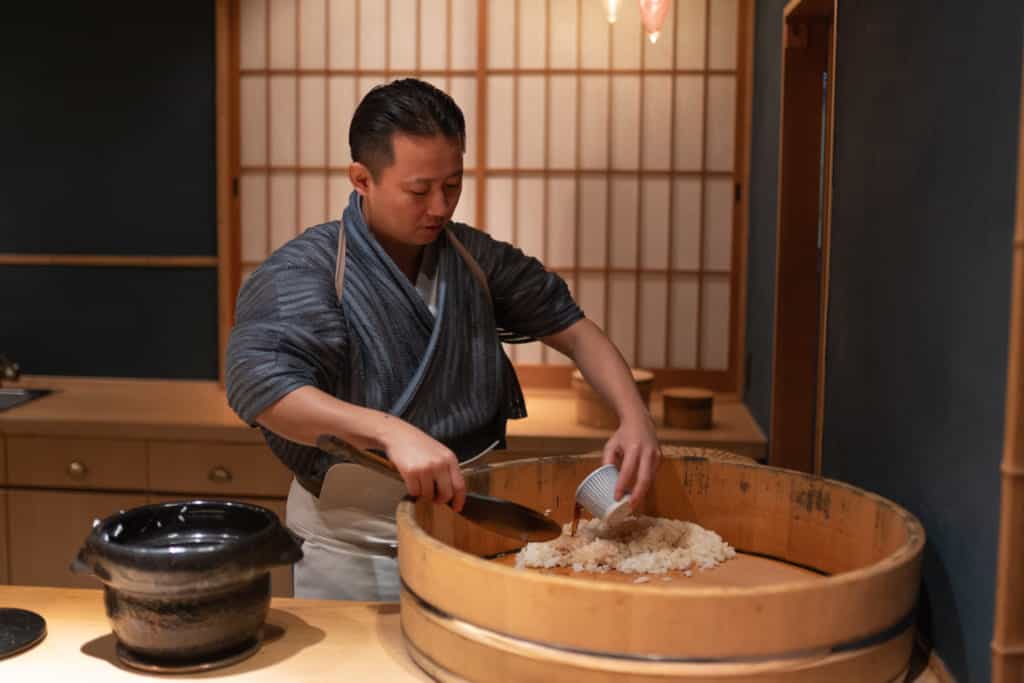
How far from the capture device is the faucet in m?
3.86

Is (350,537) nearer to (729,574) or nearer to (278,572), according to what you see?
(729,574)

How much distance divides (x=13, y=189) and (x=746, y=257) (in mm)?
2576

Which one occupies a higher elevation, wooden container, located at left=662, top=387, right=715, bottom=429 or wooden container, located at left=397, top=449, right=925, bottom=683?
wooden container, located at left=397, top=449, right=925, bottom=683

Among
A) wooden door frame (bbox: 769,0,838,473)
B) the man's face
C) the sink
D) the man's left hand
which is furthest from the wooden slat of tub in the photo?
the sink

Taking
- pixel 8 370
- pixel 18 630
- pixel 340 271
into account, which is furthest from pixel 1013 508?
pixel 8 370

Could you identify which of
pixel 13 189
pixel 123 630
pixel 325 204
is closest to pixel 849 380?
pixel 123 630

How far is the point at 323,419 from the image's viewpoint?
1531 mm

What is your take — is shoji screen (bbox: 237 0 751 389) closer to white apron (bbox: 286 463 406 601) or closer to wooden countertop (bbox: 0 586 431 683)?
white apron (bbox: 286 463 406 601)

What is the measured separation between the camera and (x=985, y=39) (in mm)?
1308

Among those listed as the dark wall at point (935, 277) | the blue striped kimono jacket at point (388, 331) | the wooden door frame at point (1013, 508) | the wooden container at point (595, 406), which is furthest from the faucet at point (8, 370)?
the wooden door frame at point (1013, 508)

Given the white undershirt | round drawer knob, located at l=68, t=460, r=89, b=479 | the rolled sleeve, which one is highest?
the white undershirt

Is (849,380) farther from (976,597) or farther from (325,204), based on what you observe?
(325,204)

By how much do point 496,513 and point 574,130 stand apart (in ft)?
8.14

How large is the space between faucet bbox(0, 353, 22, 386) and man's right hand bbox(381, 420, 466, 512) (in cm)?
282
